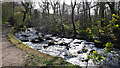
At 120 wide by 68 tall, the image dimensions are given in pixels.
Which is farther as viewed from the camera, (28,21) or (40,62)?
(28,21)

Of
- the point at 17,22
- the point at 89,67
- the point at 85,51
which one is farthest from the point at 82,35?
the point at 17,22

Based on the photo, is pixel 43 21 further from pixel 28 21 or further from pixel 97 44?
pixel 28 21

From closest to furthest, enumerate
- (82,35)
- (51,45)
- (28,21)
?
1. (51,45)
2. (82,35)
3. (28,21)

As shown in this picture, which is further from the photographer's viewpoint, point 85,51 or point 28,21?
point 28,21

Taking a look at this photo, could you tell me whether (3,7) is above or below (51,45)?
above

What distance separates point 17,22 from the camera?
21.8 meters

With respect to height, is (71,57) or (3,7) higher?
(3,7)

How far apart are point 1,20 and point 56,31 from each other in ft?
26.8

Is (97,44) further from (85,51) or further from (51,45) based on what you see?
(51,45)

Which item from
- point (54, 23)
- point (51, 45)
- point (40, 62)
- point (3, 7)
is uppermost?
point (3, 7)

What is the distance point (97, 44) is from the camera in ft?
32.1

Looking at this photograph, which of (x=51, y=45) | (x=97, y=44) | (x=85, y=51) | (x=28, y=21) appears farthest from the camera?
(x=28, y=21)

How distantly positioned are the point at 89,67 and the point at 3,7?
50.1ft

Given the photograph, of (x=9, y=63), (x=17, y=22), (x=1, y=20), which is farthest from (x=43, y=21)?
(x=9, y=63)
